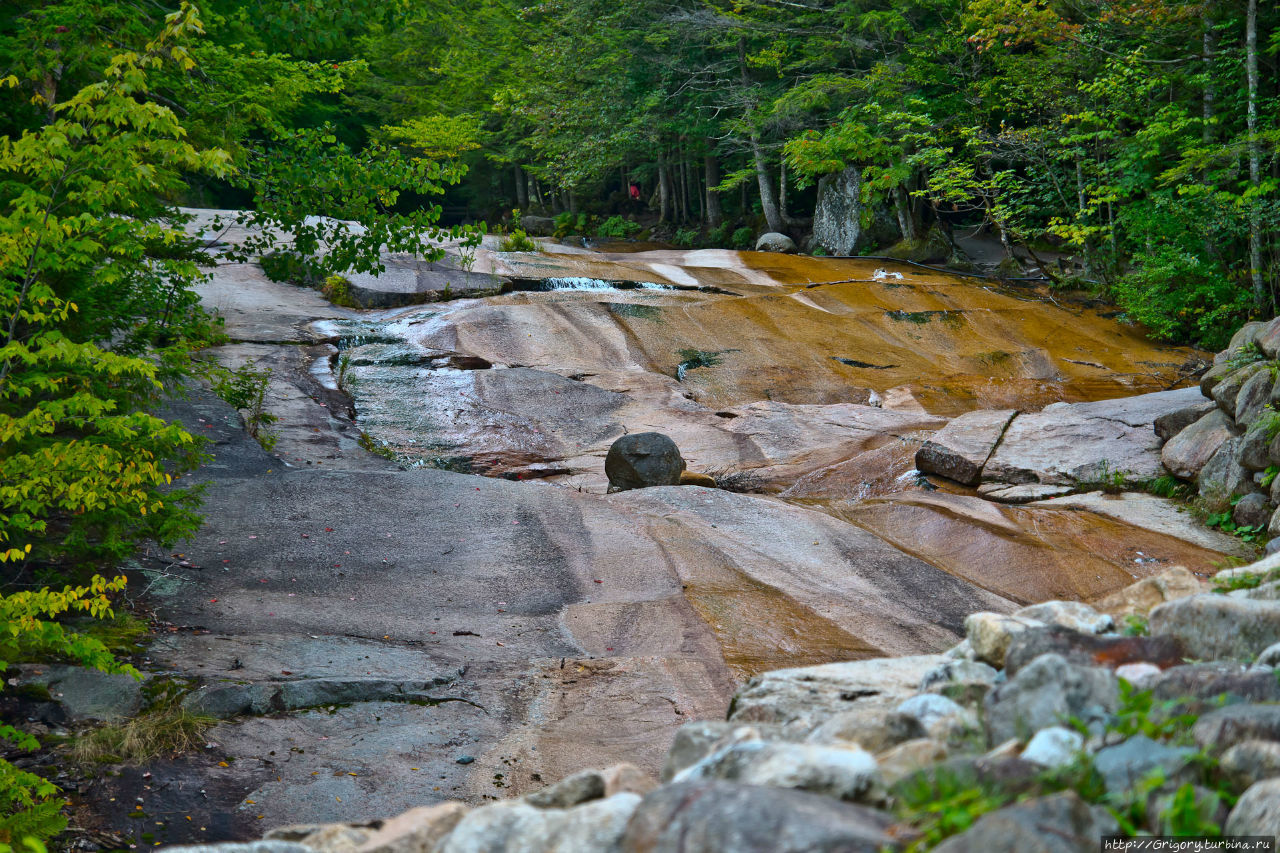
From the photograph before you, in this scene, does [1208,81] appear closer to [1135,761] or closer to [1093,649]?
[1093,649]

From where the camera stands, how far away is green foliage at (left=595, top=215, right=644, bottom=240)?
33.6m

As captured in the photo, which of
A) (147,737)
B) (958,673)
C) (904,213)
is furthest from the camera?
(904,213)

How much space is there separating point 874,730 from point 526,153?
3366 cm

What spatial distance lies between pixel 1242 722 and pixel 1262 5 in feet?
63.1

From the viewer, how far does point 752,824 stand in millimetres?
1997

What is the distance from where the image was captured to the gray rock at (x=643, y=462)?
10.5 meters

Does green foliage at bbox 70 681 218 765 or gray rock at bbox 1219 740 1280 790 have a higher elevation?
gray rock at bbox 1219 740 1280 790

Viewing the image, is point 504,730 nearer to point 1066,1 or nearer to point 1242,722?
point 1242,722

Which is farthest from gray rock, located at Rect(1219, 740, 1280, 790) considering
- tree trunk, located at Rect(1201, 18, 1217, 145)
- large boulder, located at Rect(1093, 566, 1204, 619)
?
tree trunk, located at Rect(1201, 18, 1217, 145)

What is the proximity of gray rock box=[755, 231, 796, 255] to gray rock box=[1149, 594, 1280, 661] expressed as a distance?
24222 millimetres

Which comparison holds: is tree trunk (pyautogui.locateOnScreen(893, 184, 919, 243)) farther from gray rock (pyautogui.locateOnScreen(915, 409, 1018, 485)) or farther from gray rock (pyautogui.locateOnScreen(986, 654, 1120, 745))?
gray rock (pyautogui.locateOnScreen(986, 654, 1120, 745))

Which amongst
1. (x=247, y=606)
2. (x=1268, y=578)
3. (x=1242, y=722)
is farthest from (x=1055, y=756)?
(x=247, y=606)

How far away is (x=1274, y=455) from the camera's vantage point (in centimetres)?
893

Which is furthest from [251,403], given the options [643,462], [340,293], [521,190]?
[521,190]
